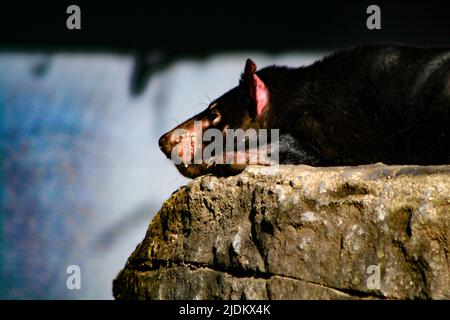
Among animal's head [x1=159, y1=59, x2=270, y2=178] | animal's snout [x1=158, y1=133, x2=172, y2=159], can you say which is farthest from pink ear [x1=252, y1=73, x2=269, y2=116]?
animal's snout [x1=158, y1=133, x2=172, y2=159]

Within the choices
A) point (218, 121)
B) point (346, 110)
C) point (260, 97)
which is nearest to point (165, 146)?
point (218, 121)

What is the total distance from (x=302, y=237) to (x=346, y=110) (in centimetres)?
110

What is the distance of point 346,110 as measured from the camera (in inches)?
120

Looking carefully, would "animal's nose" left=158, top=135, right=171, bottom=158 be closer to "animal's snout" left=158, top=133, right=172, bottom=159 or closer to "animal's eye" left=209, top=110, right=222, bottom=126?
"animal's snout" left=158, top=133, right=172, bottom=159

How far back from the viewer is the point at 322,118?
119 inches

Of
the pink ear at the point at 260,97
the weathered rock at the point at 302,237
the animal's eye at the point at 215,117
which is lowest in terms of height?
the weathered rock at the point at 302,237

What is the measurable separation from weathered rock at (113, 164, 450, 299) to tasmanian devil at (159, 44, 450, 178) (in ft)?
0.87

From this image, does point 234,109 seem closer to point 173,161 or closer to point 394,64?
point 173,161

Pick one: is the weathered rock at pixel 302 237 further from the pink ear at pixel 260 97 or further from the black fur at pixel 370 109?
the pink ear at pixel 260 97

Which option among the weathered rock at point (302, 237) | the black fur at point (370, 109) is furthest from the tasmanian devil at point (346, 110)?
the weathered rock at point (302, 237)

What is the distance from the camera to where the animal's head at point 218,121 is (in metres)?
3.17

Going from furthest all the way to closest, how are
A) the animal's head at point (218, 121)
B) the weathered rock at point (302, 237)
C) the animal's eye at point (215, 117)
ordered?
the animal's eye at point (215, 117)
the animal's head at point (218, 121)
the weathered rock at point (302, 237)

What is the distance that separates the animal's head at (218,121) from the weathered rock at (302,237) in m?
0.56

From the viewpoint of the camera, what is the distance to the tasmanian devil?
9.17 ft
